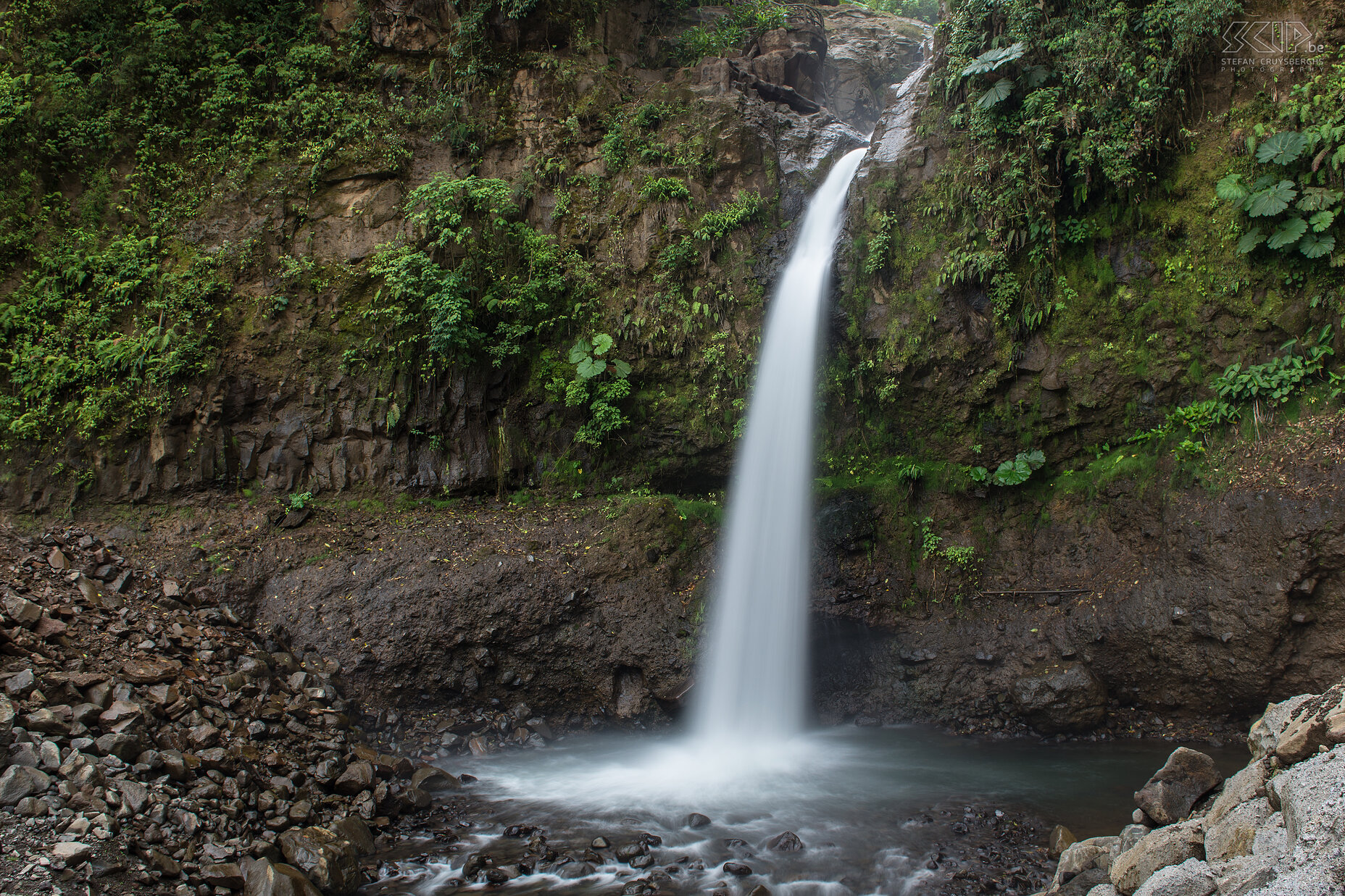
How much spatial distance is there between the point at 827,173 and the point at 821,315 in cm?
354

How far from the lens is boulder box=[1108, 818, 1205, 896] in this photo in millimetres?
4344

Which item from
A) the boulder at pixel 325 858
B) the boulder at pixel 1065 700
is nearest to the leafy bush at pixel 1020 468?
the boulder at pixel 1065 700

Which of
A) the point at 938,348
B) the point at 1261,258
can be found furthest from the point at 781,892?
the point at 1261,258

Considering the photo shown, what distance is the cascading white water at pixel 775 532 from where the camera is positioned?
32.9 ft

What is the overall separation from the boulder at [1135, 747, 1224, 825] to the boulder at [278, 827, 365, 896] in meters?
6.62

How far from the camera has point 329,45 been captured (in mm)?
13977

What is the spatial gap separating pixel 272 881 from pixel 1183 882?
5926mm

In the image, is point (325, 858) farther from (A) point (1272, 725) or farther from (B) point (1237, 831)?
(A) point (1272, 725)

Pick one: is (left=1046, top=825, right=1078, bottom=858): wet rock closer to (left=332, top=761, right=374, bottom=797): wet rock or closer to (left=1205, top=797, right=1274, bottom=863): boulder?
(left=1205, top=797, right=1274, bottom=863): boulder

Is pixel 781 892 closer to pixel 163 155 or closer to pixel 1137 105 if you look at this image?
pixel 1137 105

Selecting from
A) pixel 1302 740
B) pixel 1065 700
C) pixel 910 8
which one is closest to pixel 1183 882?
pixel 1302 740

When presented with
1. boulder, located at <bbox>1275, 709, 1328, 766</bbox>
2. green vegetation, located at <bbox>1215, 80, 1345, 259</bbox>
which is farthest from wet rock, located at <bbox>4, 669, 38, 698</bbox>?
green vegetation, located at <bbox>1215, 80, 1345, 259</bbox>

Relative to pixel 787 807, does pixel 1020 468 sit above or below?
above

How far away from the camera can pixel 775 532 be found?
435 inches
